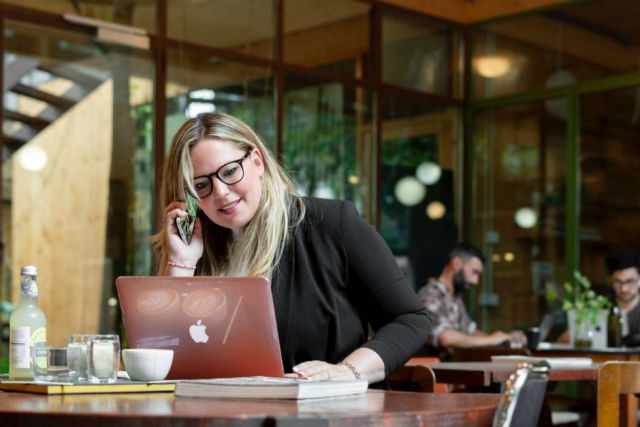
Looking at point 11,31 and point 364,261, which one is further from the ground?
point 11,31

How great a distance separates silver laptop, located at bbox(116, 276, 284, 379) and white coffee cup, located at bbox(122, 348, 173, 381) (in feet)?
0.23

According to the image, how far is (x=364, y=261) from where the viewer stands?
2742 millimetres

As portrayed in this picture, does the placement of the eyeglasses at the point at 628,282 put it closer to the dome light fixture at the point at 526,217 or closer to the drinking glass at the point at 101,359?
the dome light fixture at the point at 526,217

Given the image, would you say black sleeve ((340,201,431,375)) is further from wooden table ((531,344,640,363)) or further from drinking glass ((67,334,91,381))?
wooden table ((531,344,640,363))

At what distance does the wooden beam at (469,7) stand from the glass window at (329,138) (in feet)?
3.58

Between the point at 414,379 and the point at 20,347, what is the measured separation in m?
1.30

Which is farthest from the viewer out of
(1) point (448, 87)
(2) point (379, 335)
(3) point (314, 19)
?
(1) point (448, 87)

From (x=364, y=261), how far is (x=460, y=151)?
7.54 metres

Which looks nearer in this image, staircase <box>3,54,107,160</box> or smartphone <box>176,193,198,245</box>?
smartphone <box>176,193,198,245</box>

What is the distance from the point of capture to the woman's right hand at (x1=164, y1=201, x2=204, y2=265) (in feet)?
9.23

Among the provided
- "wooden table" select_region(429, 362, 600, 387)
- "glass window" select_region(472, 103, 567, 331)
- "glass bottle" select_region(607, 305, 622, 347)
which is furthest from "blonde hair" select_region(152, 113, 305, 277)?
"glass window" select_region(472, 103, 567, 331)

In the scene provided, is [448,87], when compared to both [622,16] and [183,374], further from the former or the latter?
[183,374]

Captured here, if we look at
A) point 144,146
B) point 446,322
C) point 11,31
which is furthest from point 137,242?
point 446,322

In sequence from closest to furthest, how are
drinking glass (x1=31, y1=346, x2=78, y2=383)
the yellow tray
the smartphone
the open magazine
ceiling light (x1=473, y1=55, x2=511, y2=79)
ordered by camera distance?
1. the open magazine
2. the yellow tray
3. drinking glass (x1=31, y1=346, x2=78, y2=383)
4. the smartphone
5. ceiling light (x1=473, y1=55, x2=511, y2=79)
